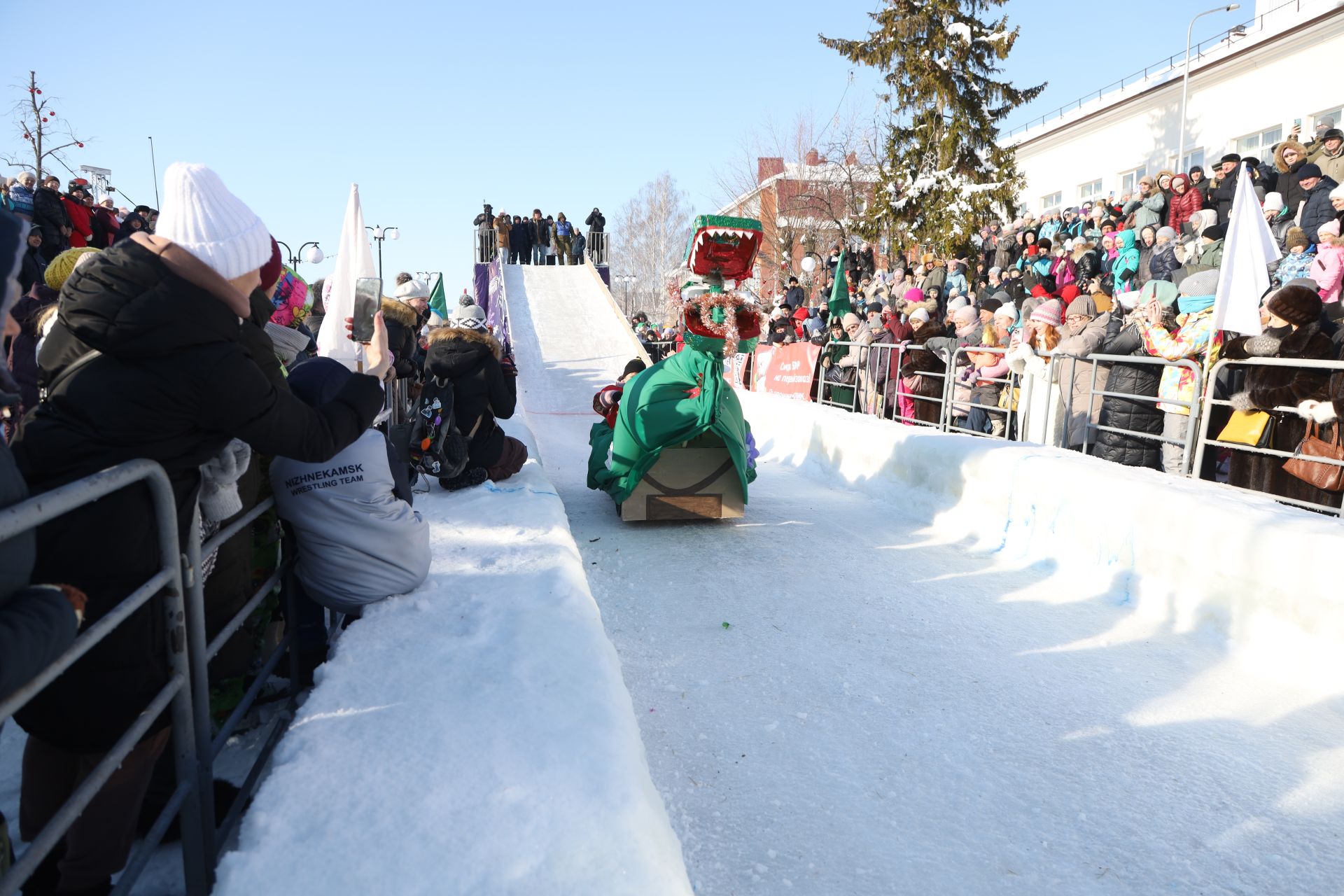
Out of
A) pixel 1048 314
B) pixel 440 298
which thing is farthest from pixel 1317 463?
pixel 440 298

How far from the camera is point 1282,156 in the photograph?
8.84 meters

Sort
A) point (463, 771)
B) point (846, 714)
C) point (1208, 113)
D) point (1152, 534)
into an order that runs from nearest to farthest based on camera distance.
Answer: point (463, 771), point (846, 714), point (1152, 534), point (1208, 113)

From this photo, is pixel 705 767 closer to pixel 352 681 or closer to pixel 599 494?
pixel 352 681

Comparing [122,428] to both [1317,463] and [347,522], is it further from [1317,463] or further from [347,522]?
[1317,463]

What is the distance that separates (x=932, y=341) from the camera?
806cm

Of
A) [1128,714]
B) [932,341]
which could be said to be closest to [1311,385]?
[1128,714]

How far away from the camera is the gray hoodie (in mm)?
2570

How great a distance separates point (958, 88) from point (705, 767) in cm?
1881

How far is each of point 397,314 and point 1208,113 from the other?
19.7 metres

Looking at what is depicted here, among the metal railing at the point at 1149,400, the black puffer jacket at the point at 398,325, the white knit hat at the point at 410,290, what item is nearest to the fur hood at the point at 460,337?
the white knit hat at the point at 410,290

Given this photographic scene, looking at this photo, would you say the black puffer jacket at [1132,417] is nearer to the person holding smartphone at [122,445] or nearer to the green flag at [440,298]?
the person holding smartphone at [122,445]

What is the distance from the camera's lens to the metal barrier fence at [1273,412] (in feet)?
13.5

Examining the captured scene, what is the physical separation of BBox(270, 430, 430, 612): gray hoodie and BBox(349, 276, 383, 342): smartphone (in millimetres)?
381

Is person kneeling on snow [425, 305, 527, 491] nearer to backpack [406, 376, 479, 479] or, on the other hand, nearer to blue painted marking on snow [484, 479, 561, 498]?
backpack [406, 376, 479, 479]
